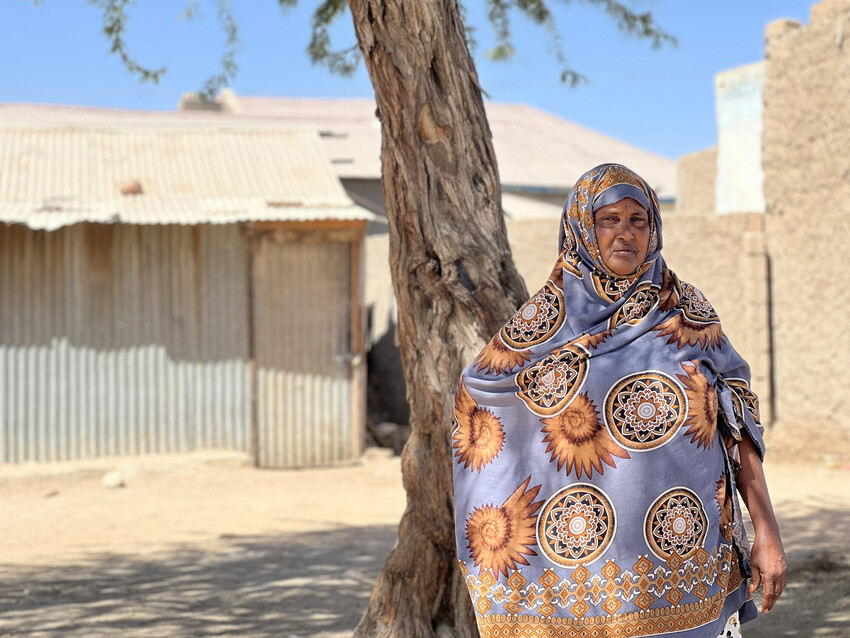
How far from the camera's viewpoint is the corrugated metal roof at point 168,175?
25.6 ft

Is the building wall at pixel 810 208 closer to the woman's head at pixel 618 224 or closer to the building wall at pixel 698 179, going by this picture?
the woman's head at pixel 618 224

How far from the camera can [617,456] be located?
209 centimetres

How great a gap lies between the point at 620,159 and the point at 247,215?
1283 centimetres

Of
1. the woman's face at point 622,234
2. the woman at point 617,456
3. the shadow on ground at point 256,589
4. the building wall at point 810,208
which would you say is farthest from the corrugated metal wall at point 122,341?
the woman's face at point 622,234

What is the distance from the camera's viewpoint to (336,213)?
8008mm

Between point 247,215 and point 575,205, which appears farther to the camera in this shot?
point 247,215

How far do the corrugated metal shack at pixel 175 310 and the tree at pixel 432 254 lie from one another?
16.0ft

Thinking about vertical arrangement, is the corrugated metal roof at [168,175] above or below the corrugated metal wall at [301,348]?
above

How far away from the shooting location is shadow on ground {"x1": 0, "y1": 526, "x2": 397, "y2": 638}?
400 centimetres

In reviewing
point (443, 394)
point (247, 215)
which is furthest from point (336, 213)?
point (443, 394)

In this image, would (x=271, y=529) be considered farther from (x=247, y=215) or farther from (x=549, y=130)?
(x=549, y=130)

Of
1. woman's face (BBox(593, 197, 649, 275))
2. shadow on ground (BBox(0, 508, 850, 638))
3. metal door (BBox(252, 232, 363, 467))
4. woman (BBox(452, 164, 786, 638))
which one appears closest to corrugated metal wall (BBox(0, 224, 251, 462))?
metal door (BBox(252, 232, 363, 467))

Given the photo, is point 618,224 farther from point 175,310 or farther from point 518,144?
point 518,144

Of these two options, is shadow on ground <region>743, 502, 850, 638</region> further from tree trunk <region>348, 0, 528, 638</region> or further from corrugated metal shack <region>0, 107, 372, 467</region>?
Result: corrugated metal shack <region>0, 107, 372, 467</region>
